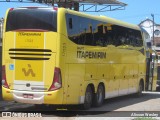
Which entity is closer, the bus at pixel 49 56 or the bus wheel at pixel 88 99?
the bus at pixel 49 56

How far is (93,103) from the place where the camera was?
16.8 metres

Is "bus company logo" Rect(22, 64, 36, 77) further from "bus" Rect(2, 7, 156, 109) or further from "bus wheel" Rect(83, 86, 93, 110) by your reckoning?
"bus wheel" Rect(83, 86, 93, 110)

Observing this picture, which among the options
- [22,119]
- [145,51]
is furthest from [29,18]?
[145,51]

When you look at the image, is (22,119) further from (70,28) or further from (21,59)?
(70,28)

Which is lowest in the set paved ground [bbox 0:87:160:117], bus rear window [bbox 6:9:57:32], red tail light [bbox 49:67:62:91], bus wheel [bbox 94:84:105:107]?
paved ground [bbox 0:87:160:117]

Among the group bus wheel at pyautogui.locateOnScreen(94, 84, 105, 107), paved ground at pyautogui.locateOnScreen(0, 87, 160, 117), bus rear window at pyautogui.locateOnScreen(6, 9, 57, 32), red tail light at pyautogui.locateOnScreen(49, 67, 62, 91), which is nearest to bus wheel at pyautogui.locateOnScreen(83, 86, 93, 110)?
paved ground at pyautogui.locateOnScreen(0, 87, 160, 117)

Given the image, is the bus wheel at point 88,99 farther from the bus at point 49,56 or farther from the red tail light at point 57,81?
the red tail light at point 57,81

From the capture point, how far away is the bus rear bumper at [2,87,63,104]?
13.8 metres

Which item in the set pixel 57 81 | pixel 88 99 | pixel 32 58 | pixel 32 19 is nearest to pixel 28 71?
pixel 32 58

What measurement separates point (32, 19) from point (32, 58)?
126 centimetres

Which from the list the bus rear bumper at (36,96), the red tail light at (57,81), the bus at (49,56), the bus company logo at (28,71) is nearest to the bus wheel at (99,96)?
the bus at (49,56)

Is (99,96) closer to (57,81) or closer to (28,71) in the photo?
(57,81)

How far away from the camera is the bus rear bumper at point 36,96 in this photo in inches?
544

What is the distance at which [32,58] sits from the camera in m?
14.1
